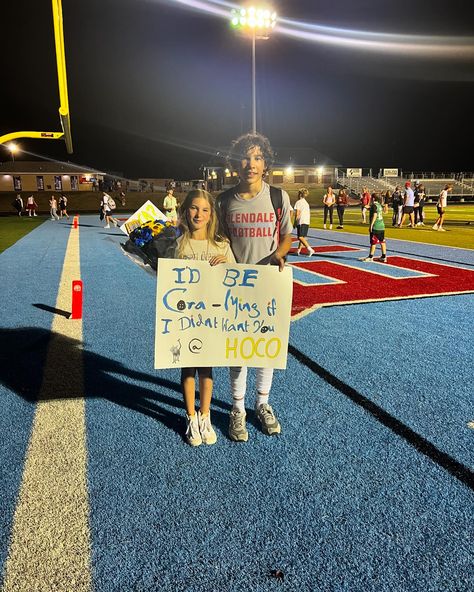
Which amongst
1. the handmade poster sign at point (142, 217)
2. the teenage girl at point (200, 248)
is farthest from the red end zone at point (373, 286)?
the teenage girl at point (200, 248)

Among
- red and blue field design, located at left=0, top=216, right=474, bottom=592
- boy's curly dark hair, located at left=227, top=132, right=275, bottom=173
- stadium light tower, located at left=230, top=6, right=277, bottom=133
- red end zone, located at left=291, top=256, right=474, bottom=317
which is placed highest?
stadium light tower, located at left=230, top=6, right=277, bottom=133

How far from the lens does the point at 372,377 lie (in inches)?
160

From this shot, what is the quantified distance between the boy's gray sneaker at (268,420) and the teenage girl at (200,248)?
38cm

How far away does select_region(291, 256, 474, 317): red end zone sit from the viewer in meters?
6.97

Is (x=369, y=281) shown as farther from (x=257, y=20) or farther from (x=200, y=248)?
(x=257, y=20)

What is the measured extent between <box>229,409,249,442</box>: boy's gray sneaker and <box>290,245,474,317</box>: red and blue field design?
10.4 ft

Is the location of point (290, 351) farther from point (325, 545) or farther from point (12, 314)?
point (12, 314)

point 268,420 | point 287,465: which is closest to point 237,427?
point 268,420

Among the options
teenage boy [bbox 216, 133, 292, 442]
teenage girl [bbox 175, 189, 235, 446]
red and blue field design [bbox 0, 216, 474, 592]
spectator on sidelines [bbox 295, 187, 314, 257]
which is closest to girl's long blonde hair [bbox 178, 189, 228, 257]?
teenage girl [bbox 175, 189, 235, 446]

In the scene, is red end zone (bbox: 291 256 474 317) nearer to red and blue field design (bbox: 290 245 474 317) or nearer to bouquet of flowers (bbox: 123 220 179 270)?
red and blue field design (bbox: 290 245 474 317)

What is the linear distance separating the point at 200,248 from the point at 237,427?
1.29 m

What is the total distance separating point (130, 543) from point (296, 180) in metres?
74.5

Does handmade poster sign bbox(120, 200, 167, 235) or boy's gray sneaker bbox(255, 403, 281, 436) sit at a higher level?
handmade poster sign bbox(120, 200, 167, 235)

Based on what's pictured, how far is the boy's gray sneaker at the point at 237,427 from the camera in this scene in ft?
9.92
